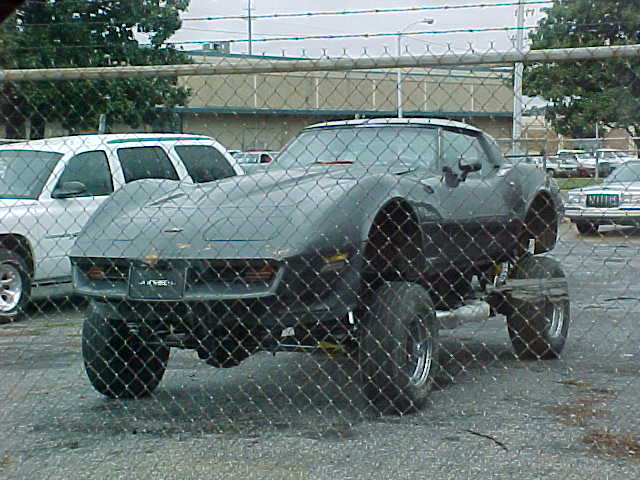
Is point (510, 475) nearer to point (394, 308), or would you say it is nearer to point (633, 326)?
point (394, 308)

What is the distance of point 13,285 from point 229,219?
519 cm

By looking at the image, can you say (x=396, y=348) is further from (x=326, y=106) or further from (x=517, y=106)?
(x=326, y=106)

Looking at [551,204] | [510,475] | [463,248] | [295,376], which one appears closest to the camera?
[510,475]

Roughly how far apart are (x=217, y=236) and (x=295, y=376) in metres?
1.98

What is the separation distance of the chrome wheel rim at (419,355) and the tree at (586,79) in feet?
28.4

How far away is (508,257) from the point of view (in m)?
7.10

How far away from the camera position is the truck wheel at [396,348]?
5473 mm

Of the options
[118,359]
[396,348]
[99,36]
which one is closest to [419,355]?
[396,348]

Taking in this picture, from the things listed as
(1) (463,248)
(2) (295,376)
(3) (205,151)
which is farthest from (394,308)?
(3) (205,151)

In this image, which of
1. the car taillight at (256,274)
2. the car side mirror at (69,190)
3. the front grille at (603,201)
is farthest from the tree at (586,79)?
the car taillight at (256,274)

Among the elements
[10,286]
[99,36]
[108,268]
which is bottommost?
[10,286]

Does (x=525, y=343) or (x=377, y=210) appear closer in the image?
(x=377, y=210)

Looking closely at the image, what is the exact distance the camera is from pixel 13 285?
9.85 meters

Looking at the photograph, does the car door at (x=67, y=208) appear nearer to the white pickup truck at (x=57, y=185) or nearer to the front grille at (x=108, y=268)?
the white pickup truck at (x=57, y=185)
